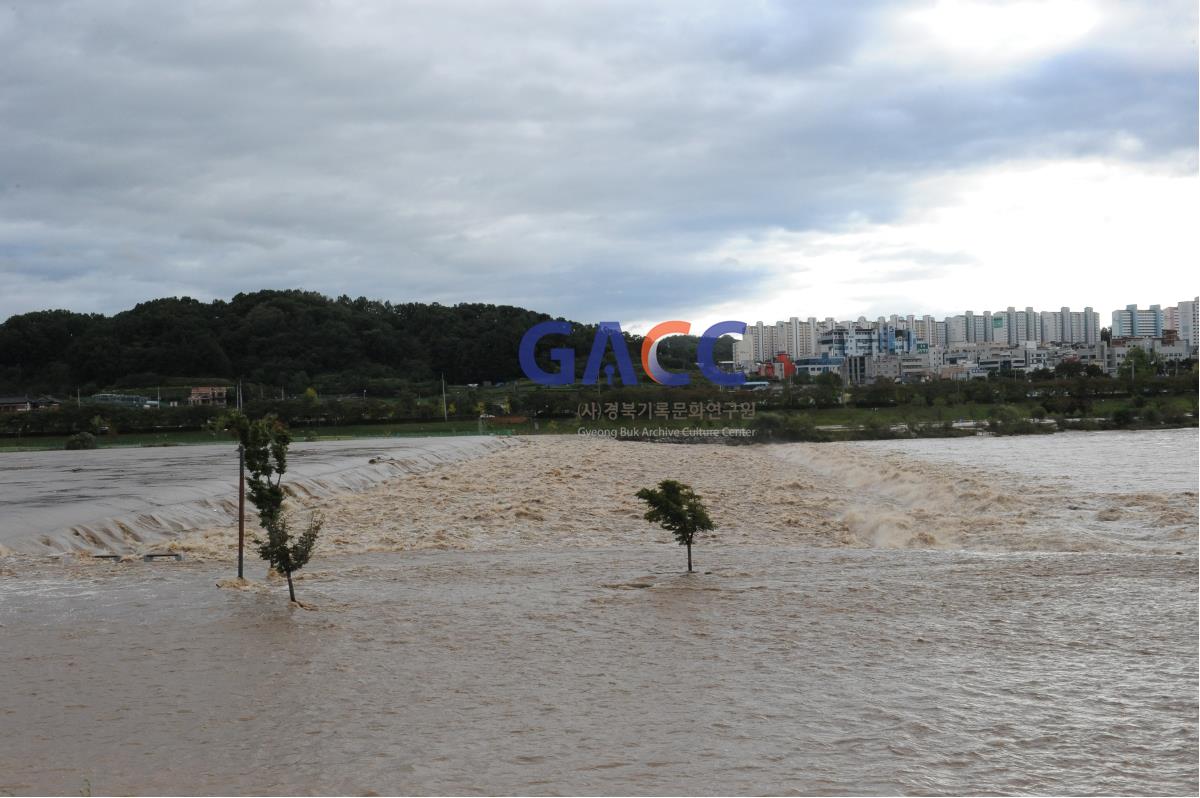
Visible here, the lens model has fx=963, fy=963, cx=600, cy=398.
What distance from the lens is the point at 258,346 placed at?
106 m

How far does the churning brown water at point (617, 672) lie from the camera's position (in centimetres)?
571

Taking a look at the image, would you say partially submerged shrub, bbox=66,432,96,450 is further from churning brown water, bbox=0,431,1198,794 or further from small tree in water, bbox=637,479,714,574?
small tree in water, bbox=637,479,714,574

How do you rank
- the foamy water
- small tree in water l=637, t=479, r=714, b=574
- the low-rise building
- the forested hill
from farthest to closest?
1. the forested hill
2. the low-rise building
3. the foamy water
4. small tree in water l=637, t=479, r=714, b=574

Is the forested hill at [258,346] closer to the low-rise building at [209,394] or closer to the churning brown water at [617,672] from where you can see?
the low-rise building at [209,394]

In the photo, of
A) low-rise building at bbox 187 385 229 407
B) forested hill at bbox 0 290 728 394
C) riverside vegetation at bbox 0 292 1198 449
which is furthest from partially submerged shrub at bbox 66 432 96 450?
forested hill at bbox 0 290 728 394

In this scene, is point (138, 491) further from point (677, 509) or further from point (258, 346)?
point (258, 346)

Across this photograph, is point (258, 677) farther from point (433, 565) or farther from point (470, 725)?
point (433, 565)

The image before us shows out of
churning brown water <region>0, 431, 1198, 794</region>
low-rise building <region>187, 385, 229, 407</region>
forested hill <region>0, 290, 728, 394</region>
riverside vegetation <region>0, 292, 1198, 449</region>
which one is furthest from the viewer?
forested hill <region>0, 290, 728, 394</region>

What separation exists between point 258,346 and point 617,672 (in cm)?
10529

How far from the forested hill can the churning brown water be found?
3481 inches

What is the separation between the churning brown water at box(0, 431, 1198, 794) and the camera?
18.7 feet

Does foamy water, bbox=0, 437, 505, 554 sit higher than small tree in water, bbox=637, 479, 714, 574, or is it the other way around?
small tree in water, bbox=637, 479, 714, 574

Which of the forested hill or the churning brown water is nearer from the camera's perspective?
the churning brown water

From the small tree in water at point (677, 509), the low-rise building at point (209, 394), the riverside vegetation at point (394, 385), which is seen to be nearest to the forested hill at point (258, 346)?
the riverside vegetation at point (394, 385)
